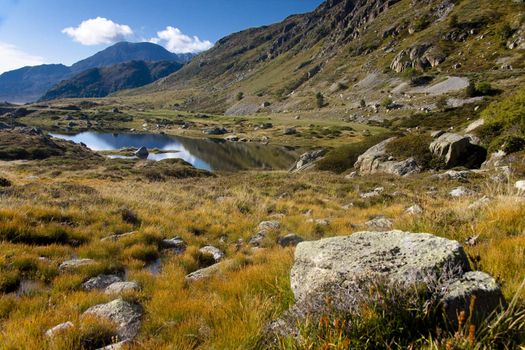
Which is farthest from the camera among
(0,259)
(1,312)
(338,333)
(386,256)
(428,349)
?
(0,259)

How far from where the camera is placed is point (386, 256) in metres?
3.53

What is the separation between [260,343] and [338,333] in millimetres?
815

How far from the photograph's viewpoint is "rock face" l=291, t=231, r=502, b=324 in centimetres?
291

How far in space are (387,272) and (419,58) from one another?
472 feet

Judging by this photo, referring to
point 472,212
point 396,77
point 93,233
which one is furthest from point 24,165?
point 396,77

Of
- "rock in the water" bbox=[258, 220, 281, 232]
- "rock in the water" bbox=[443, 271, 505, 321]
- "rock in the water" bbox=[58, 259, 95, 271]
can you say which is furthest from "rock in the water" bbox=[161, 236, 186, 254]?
"rock in the water" bbox=[443, 271, 505, 321]

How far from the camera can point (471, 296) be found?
2.83 m

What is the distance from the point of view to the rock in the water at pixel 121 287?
17.0 ft

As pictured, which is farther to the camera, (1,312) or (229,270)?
(229,270)

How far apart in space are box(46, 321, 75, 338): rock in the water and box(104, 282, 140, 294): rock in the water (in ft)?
4.29

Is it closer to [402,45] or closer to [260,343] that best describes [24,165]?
[260,343]

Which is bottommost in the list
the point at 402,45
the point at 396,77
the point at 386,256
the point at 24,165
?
the point at 24,165

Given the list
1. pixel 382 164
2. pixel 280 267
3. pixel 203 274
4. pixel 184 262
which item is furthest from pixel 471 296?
pixel 382 164

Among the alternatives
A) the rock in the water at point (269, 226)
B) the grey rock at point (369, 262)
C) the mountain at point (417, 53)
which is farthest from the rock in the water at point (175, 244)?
the mountain at point (417, 53)
